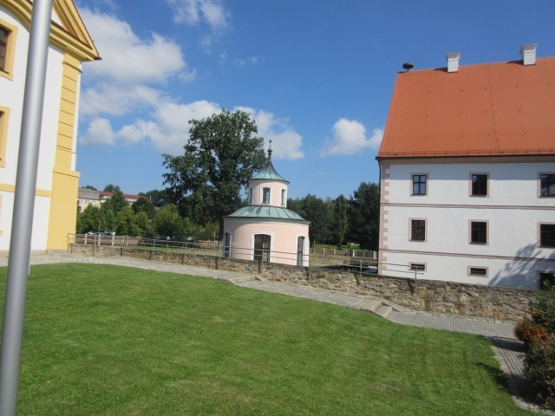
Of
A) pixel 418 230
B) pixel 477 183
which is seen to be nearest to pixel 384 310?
pixel 418 230

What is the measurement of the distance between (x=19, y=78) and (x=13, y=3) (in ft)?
8.38

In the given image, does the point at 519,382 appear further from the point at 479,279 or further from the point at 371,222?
the point at 371,222

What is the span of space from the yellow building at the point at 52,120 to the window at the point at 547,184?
22.7 meters

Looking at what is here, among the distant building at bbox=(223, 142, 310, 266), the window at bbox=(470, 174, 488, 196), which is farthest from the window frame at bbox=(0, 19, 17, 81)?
the window at bbox=(470, 174, 488, 196)

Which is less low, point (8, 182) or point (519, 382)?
point (8, 182)

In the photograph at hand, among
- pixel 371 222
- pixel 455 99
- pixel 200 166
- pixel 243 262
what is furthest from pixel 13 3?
pixel 371 222

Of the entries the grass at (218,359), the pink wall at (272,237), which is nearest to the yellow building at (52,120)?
the grass at (218,359)

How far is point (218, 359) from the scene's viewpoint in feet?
21.0

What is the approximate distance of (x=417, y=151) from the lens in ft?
78.0

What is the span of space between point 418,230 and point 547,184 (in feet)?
22.1

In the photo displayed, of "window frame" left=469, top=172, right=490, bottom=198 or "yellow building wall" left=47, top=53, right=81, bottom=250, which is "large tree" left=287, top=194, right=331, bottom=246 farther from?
"yellow building wall" left=47, top=53, right=81, bottom=250

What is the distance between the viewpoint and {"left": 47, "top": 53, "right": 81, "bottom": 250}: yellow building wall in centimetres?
1792

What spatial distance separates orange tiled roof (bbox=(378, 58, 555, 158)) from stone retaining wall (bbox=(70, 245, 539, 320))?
8.56 m

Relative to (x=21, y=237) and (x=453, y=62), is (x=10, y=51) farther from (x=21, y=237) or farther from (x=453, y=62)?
(x=453, y=62)
